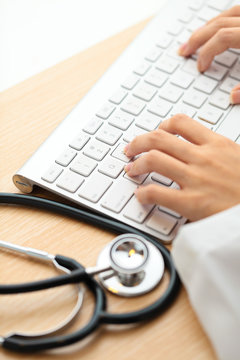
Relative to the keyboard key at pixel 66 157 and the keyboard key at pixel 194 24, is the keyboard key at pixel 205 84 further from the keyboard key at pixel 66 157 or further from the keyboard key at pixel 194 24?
the keyboard key at pixel 66 157

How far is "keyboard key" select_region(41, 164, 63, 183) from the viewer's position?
0.63 metres

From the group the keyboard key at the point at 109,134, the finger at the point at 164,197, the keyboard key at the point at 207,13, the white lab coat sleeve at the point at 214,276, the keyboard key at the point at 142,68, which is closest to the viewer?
the white lab coat sleeve at the point at 214,276

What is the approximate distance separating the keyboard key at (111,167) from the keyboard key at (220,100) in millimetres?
206

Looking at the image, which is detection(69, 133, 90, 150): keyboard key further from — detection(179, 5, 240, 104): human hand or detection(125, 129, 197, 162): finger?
detection(179, 5, 240, 104): human hand

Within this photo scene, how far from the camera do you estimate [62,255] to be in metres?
0.57

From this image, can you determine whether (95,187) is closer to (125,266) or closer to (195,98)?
(125,266)

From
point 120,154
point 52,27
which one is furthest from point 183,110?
point 52,27

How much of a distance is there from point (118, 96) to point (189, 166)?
20cm

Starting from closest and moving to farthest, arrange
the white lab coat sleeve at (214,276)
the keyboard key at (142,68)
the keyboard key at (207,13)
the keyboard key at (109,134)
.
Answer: the white lab coat sleeve at (214,276) → the keyboard key at (109,134) → the keyboard key at (142,68) → the keyboard key at (207,13)

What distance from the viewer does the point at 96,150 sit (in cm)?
67

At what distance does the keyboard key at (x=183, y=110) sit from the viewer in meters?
0.73

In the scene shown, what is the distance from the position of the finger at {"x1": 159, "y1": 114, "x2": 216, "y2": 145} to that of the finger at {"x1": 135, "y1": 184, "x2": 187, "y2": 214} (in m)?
0.10

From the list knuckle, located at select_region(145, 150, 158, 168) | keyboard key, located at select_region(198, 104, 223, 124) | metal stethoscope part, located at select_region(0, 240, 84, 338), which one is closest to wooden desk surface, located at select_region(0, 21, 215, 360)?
metal stethoscope part, located at select_region(0, 240, 84, 338)

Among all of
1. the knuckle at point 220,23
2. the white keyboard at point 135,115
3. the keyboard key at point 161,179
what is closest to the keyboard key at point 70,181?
the white keyboard at point 135,115
